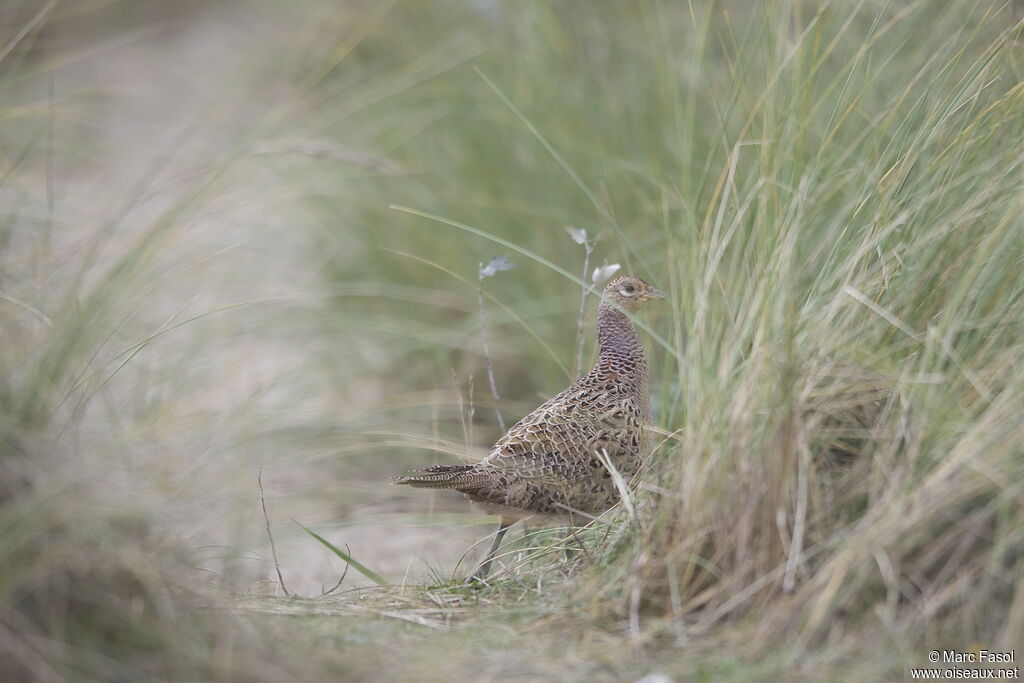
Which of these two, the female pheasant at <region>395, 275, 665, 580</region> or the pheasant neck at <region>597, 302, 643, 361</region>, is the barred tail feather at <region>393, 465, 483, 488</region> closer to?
the female pheasant at <region>395, 275, 665, 580</region>

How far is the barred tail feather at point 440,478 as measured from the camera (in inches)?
112

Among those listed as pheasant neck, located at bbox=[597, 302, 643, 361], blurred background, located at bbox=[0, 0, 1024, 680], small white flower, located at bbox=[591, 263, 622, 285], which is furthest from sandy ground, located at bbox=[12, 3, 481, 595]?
small white flower, located at bbox=[591, 263, 622, 285]

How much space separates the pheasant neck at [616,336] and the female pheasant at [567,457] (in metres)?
0.05

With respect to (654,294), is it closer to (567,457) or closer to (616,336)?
(616,336)

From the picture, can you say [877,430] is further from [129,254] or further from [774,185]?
[129,254]

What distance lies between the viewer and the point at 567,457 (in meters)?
3.08

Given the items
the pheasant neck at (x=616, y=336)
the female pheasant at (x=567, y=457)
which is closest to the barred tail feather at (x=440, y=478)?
the female pheasant at (x=567, y=457)

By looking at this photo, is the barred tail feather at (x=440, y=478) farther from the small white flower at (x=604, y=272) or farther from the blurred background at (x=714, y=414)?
the small white flower at (x=604, y=272)

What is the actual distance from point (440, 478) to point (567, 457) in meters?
0.38

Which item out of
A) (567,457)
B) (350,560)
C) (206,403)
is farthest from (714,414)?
(206,403)

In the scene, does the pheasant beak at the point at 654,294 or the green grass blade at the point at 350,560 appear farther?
the pheasant beak at the point at 654,294

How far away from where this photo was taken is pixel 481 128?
528cm

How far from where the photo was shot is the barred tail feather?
285 cm

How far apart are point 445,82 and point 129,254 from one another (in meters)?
3.05
